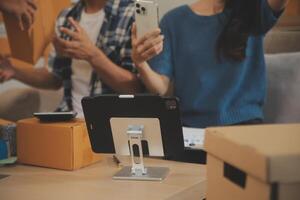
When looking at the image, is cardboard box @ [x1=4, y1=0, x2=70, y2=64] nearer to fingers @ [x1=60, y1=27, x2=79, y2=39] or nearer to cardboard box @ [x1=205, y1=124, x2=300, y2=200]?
fingers @ [x1=60, y1=27, x2=79, y2=39]

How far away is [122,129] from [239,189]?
533 millimetres

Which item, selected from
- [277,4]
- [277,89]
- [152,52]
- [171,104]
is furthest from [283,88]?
[171,104]

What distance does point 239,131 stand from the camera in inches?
34.0

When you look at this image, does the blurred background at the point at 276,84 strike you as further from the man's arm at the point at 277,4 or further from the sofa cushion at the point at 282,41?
the man's arm at the point at 277,4

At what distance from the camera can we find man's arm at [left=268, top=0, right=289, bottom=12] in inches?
67.9

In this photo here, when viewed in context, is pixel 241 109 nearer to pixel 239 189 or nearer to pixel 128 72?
pixel 128 72

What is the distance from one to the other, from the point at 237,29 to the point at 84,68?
723 millimetres

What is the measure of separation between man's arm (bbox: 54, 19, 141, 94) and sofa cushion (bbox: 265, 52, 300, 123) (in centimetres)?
57

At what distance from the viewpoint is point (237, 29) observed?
1.82 meters

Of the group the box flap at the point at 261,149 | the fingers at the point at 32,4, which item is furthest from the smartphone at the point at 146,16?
the box flap at the point at 261,149

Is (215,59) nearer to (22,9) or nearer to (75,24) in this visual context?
(75,24)

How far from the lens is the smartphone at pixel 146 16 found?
5.18ft

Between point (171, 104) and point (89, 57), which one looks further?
point (89, 57)

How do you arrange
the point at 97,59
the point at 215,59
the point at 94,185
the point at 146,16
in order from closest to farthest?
1. the point at 94,185
2. the point at 146,16
3. the point at 215,59
4. the point at 97,59
